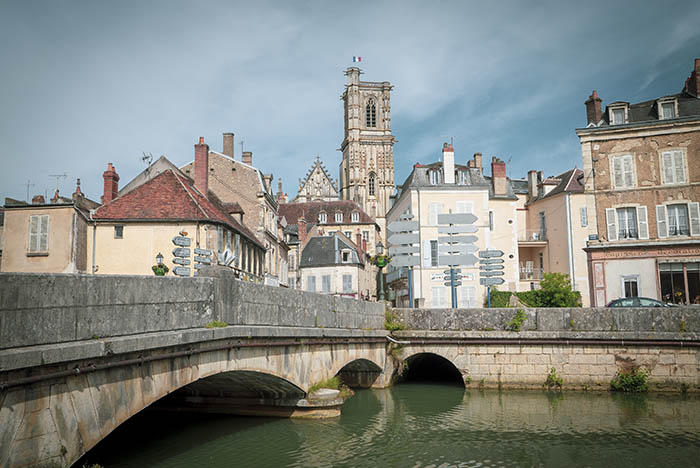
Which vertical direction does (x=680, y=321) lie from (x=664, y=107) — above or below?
below

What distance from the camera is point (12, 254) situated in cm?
1947

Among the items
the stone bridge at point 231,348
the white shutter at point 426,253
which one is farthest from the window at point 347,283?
the stone bridge at point 231,348

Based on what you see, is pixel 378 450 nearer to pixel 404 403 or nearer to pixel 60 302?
pixel 404 403

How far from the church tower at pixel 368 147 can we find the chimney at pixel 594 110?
4654cm

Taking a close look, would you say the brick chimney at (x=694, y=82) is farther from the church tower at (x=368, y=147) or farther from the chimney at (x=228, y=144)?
the church tower at (x=368, y=147)

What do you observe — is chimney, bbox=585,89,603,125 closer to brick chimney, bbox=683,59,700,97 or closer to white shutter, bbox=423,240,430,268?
brick chimney, bbox=683,59,700,97

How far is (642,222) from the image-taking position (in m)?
22.8

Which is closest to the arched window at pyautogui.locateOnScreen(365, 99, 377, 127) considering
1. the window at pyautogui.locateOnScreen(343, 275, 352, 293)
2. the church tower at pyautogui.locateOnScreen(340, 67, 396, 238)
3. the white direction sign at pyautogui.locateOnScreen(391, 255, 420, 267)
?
the church tower at pyautogui.locateOnScreen(340, 67, 396, 238)

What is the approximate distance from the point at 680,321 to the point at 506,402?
582cm

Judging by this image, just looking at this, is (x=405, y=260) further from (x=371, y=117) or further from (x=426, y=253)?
(x=371, y=117)

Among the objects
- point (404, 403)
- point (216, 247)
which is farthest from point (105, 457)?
point (216, 247)

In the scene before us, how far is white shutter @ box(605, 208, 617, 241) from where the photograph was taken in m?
23.2

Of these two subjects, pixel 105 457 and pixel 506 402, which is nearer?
pixel 105 457

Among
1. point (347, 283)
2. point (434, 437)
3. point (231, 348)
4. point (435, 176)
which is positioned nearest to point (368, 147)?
point (347, 283)
